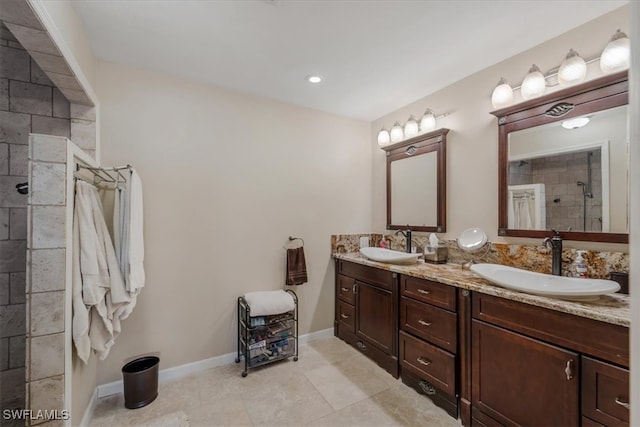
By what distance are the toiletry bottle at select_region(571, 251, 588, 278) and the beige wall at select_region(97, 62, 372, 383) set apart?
1998 mm

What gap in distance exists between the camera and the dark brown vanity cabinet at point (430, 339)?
1929mm

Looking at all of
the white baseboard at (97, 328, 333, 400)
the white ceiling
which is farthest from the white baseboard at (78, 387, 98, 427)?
the white ceiling

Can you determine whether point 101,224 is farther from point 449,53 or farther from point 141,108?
point 449,53

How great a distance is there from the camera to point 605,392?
1.32 m

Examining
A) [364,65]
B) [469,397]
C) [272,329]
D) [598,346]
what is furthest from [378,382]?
[364,65]

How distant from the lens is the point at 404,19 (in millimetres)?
1781

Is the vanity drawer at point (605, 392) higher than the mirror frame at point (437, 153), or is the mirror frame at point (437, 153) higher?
the mirror frame at point (437, 153)

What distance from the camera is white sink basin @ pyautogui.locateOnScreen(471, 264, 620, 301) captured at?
4.73ft

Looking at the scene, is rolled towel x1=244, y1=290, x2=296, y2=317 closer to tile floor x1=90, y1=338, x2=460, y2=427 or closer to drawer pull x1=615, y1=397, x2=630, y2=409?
tile floor x1=90, y1=338, x2=460, y2=427

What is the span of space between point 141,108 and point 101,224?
3.33ft

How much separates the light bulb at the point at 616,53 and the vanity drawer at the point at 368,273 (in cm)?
185

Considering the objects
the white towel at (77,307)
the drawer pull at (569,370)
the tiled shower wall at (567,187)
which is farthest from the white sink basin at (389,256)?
the white towel at (77,307)

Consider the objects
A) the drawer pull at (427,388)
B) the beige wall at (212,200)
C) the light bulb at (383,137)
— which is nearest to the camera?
the drawer pull at (427,388)

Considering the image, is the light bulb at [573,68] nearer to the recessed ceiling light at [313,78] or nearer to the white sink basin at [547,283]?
the white sink basin at [547,283]
